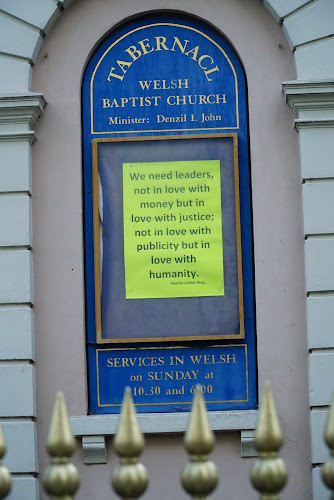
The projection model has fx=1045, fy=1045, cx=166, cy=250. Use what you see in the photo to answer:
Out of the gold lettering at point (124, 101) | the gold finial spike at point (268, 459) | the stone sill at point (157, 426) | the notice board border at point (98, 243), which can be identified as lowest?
the stone sill at point (157, 426)

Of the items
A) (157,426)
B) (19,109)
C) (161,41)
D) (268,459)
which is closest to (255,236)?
(157,426)

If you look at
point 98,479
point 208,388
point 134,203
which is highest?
point 134,203

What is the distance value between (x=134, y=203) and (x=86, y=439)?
2.12 m

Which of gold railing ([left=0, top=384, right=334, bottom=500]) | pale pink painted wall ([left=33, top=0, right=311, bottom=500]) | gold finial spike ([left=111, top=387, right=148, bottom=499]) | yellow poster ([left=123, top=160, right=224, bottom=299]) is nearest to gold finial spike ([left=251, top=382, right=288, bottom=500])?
Answer: gold railing ([left=0, top=384, right=334, bottom=500])

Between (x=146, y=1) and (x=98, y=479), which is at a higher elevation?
(x=146, y=1)

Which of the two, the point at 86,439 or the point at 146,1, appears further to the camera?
the point at 146,1

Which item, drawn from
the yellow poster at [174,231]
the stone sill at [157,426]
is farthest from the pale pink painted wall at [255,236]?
the yellow poster at [174,231]

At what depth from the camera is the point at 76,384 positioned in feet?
30.1

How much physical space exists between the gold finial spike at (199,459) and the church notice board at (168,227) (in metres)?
5.16

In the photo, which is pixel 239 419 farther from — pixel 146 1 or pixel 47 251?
pixel 146 1

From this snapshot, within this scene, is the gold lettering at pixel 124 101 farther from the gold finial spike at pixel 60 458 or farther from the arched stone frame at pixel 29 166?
the gold finial spike at pixel 60 458

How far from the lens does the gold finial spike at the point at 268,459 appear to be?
401cm

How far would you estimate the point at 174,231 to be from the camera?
30.7ft

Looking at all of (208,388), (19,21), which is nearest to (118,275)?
(208,388)
